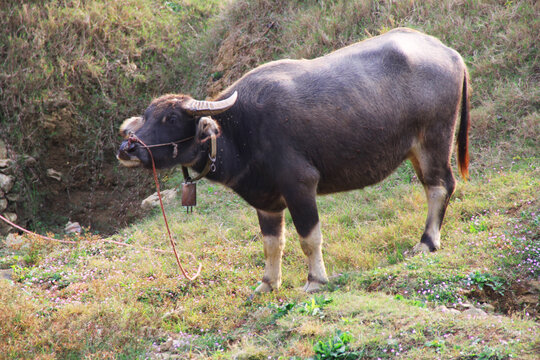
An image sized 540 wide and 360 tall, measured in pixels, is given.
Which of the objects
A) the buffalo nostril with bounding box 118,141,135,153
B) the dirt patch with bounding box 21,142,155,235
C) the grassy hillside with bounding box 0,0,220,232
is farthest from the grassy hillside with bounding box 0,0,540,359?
the grassy hillside with bounding box 0,0,220,232

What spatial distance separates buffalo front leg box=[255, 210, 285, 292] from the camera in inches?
193

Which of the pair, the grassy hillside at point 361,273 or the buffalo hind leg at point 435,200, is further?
the buffalo hind leg at point 435,200

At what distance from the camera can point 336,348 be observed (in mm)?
3484

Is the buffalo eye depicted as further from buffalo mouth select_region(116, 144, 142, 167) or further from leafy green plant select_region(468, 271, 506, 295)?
leafy green plant select_region(468, 271, 506, 295)

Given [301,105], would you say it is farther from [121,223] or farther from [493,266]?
[121,223]

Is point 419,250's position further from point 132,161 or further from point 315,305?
point 132,161

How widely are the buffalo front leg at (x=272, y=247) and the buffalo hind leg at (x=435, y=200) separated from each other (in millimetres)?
1274

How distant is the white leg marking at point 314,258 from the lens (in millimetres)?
4586

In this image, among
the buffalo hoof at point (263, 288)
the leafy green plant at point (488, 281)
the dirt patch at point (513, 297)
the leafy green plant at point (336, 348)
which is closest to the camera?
the leafy green plant at point (336, 348)

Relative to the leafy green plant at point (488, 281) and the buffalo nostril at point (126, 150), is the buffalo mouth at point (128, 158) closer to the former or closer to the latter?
the buffalo nostril at point (126, 150)

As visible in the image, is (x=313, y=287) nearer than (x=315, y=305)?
No

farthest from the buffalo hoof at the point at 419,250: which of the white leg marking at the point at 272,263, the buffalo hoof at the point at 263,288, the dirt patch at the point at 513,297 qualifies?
the buffalo hoof at the point at 263,288

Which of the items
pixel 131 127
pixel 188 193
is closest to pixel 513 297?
pixel 188 193

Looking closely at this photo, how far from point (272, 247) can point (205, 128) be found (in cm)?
123
